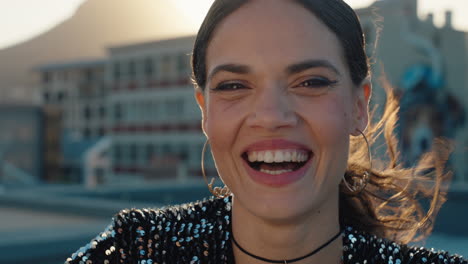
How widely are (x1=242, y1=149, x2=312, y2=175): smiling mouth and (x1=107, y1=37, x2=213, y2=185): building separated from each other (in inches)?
1364

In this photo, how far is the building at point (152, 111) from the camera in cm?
3800

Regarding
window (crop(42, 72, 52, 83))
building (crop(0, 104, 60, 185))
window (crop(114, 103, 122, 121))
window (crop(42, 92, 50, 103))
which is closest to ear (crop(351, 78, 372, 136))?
window (crop(114, 103, 122, 121))

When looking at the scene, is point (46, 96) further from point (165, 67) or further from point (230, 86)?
point (230, 86)

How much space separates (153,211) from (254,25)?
0.87 metres

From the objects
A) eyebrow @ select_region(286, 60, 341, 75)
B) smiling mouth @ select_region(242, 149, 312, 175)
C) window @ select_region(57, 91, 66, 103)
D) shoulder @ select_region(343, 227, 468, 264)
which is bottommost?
shoulder @ select_region(343, 227, 468, 264)

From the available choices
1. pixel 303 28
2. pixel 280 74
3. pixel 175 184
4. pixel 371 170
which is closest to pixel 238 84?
pixel 280 74

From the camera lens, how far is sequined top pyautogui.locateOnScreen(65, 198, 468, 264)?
215 centimetres

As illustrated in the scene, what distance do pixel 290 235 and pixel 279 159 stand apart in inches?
10.7

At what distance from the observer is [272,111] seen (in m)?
1.85

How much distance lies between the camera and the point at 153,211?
2.36 meters

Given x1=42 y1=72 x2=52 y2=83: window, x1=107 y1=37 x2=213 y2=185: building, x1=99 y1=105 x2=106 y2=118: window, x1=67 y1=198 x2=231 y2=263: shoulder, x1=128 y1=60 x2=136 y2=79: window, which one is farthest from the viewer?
x1=42 y1=72 x2=52 y2=83: window

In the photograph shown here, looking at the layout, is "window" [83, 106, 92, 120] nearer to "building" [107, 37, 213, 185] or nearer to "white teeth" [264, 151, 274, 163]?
"building" [107, 37, 213, 185]

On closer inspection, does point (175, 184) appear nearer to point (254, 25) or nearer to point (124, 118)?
point (254, 25)

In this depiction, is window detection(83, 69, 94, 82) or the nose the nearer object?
the nose
